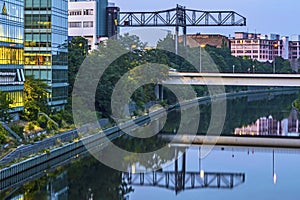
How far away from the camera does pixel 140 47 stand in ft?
193

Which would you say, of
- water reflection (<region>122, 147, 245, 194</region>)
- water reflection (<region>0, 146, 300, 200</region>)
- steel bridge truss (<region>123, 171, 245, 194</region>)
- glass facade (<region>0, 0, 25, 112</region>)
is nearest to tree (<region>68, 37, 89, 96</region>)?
glass facade (<region>0, 0, 25, 112</region>)

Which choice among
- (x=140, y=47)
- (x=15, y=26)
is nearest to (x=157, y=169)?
(x=15, y=26)

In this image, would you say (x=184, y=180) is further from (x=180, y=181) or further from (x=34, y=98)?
(x=34, y=98)

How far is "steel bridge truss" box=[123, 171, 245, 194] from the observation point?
24578 mm

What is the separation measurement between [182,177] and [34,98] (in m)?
10.4

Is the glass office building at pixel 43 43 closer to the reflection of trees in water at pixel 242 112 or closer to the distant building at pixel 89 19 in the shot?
the reflection of trees in water at pixel 242 112

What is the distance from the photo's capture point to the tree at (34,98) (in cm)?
3256

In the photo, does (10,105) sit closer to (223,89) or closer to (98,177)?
(98,177)

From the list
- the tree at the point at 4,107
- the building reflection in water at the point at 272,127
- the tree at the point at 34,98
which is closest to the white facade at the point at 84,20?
the building reflection in water at the point at 272,127

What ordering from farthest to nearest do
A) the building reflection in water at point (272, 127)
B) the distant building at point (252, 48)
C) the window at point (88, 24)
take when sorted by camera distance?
the distant building at point (252, 48)
the window at point (88, 24)
the building reflection in water at point (272, 127)

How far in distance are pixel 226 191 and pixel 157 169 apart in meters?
5.16

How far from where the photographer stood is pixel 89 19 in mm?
69125

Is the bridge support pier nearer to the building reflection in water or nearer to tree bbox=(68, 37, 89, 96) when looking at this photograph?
the building reflection in water

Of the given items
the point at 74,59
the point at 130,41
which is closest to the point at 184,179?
the point at 74,59
